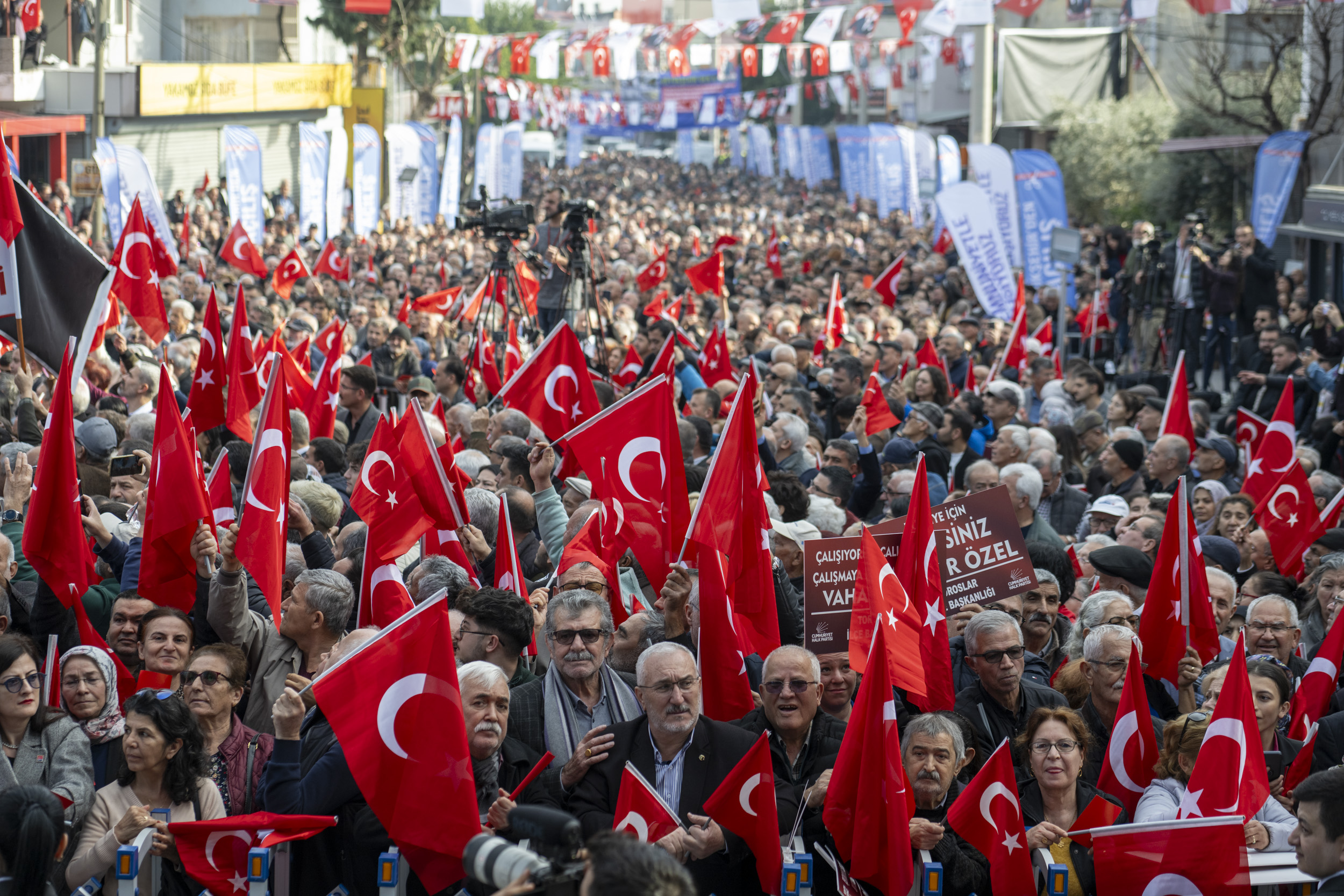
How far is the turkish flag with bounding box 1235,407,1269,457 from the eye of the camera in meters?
10.7

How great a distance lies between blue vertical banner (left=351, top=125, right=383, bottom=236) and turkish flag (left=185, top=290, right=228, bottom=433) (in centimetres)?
2166

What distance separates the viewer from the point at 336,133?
2928cm

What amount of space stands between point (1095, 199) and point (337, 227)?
16.3 meters

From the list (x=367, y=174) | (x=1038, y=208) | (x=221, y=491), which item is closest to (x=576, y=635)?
(x=221, y=491)

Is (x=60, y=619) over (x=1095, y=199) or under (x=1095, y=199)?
→ under

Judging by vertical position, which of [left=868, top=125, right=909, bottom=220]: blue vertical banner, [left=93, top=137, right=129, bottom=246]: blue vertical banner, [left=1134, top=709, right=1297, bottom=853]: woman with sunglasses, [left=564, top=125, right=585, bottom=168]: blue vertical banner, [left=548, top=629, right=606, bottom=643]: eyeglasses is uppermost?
[left=564, top=125, right=585, bottom=168]: blue vertical banner

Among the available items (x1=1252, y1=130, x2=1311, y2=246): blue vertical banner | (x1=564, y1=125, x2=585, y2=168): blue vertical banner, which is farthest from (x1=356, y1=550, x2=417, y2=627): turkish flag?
(x1=564, y1=125, x2=585, y2=168): blue vertical banner

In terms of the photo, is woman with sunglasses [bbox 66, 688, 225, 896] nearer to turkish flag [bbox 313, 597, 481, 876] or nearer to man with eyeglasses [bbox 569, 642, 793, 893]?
turkish flag [bbox 313, 597, 481, 876]

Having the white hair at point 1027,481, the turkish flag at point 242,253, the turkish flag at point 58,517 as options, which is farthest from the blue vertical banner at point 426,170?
the turkish flag at point 58,517

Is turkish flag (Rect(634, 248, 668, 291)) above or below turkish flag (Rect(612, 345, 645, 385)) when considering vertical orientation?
above

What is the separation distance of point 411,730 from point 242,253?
1486 cm

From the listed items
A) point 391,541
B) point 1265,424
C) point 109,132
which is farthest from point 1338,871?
point 109,132

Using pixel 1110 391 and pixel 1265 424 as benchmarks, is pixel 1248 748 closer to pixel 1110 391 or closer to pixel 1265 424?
pixel 1265 424

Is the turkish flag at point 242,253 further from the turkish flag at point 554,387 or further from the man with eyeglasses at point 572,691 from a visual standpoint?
the man with eyeglasses at point 572,691
